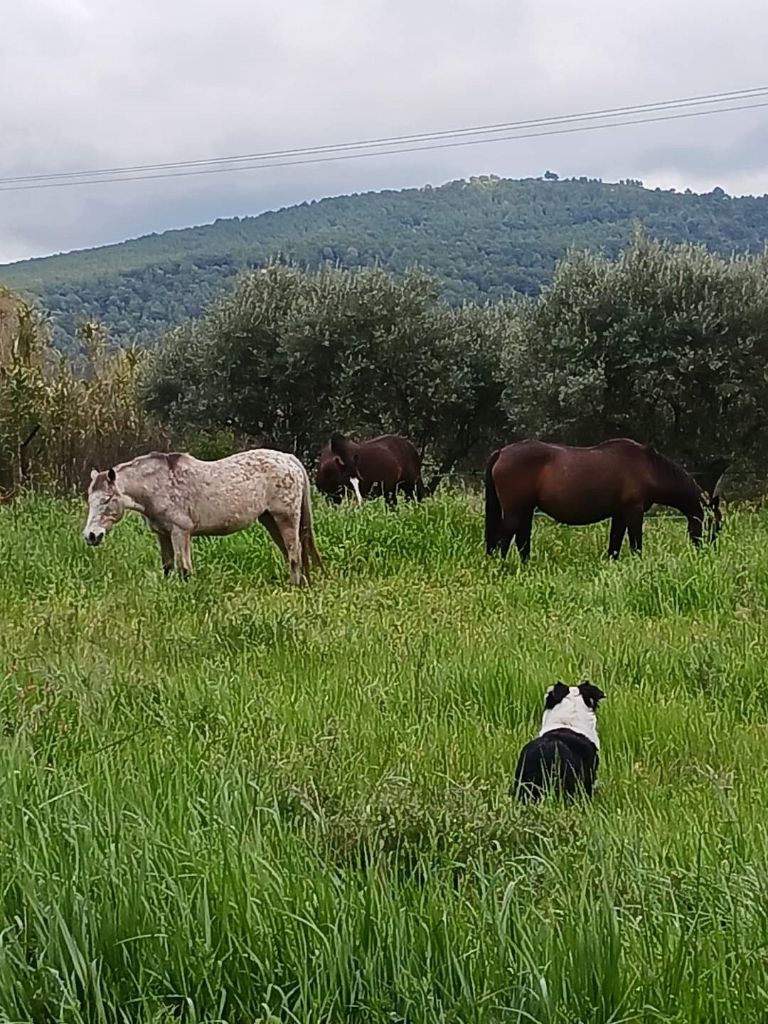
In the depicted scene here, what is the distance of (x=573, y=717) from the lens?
15.1ft

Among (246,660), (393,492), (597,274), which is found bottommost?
(393,492)

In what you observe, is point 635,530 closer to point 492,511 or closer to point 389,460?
point 492,511

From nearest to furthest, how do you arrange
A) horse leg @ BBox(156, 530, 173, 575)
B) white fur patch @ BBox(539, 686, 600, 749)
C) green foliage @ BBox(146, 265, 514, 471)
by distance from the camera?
white fur patch @ BBox(539, 686, 600, 749) < horse leg @ BBox(156, 530, 173, 575) < green foliage @ BBox(146, 265, 514, 471)

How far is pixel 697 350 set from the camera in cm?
2048

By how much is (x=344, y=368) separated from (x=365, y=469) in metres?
6.36

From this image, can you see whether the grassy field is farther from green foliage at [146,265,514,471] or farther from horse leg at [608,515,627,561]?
green foliage at [146,265,514,471]

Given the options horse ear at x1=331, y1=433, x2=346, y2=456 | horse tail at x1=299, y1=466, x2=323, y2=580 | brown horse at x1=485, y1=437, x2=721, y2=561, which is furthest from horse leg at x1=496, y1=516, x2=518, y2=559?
horse ear at x1=331, y1=433, x2=346, y2=456

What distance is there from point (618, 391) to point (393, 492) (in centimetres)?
572

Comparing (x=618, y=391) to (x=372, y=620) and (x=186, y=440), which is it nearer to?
(x=186, y=440)

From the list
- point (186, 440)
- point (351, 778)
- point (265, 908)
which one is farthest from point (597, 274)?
point (265, 908)

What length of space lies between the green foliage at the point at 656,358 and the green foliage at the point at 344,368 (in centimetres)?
258

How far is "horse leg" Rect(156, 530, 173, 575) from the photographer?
34.9 feet

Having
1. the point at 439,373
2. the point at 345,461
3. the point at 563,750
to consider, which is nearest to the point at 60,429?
the point at 345,461

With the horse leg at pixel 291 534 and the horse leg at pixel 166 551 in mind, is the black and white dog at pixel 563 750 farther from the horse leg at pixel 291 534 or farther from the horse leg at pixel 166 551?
the horse leg at pixel 166 551
